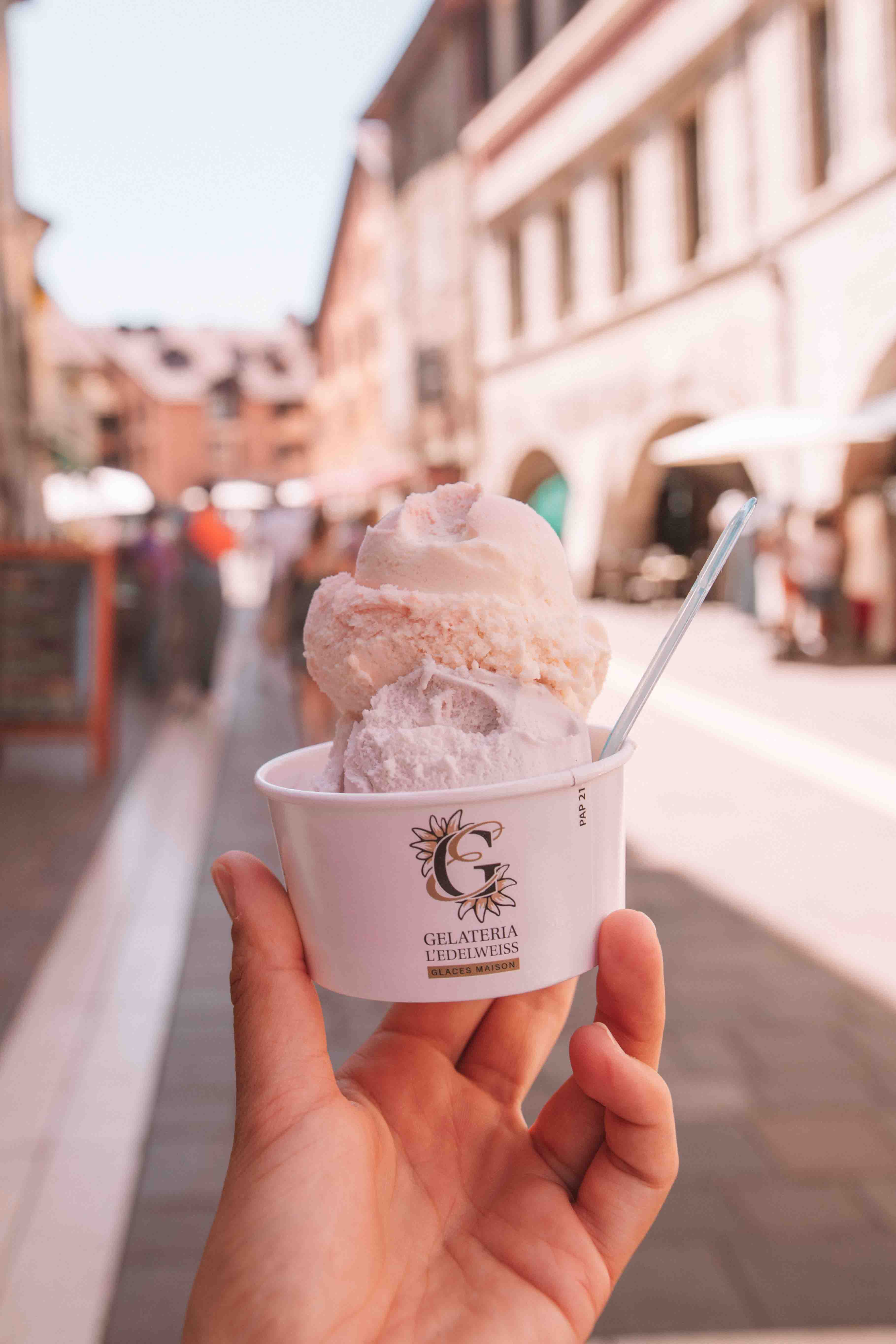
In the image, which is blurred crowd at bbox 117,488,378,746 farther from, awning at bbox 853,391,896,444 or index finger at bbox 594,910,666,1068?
index finger at bbox 594,910,666,1068

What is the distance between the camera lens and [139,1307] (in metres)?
2.53

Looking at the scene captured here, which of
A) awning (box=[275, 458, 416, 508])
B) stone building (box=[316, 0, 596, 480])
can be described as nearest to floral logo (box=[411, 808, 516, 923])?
awning (box=[275, 458, 416, 508])

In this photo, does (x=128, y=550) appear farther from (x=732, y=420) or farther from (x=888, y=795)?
(x=732, y=420)

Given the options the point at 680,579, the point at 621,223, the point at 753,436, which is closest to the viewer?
the point at 753,436

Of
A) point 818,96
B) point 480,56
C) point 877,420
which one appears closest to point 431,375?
point 480,56

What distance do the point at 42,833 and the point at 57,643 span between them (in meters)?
1.88

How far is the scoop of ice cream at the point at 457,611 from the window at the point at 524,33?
24971 millimetres

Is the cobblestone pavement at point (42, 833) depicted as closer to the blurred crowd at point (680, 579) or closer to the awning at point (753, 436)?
the blurred crowd at point (680, 579)

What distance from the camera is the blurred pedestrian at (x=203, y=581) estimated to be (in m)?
10.4

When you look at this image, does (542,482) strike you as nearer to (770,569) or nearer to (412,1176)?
(770,569)

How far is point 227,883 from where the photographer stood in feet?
4.19

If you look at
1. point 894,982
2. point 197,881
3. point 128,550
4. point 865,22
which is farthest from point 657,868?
point 128,550

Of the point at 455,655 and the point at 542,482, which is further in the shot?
the point at 542,482

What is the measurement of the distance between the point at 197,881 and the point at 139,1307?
10.3 ft
